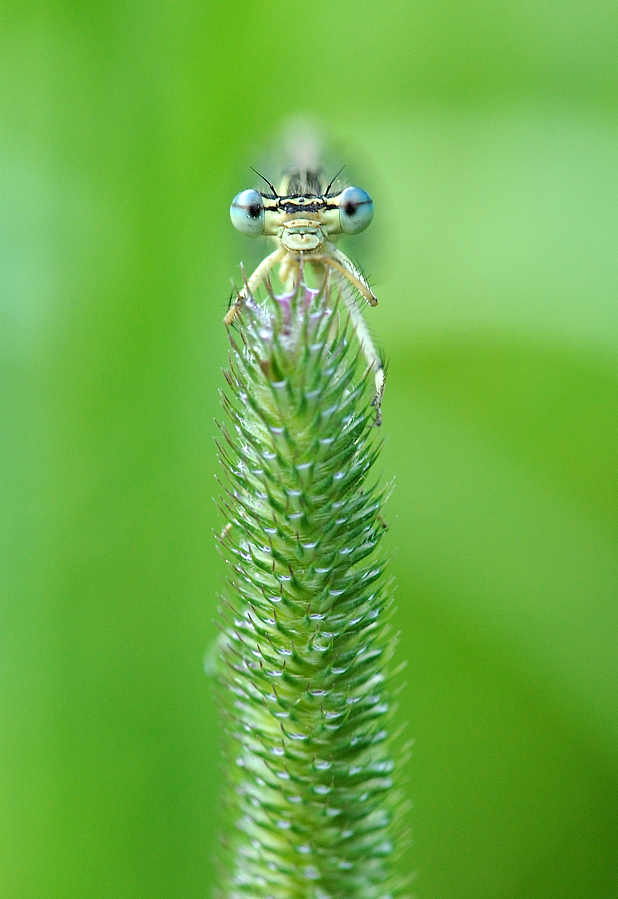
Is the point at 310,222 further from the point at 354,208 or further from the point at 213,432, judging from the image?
the point at 213,432

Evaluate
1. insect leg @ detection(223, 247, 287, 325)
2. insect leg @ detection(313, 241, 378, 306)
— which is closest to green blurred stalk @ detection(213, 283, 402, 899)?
insect leg @ detection(223, 247, 287, 325)

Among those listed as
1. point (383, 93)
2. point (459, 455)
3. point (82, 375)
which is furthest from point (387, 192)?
point (82, 375)

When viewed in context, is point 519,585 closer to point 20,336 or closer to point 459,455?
point 459,455

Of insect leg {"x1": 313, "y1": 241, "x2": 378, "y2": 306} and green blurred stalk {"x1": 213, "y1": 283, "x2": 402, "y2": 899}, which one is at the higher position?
insect leg {"x1": 313, "y1": 241, "x2": 378, "y2": 306}

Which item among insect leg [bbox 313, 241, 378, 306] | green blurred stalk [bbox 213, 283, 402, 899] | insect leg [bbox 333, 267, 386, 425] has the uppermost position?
insect leg [bbox 313, 241, 378, 306]

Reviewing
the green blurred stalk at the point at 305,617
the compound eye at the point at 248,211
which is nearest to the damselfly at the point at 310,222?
the compound eye at the point at 248,211

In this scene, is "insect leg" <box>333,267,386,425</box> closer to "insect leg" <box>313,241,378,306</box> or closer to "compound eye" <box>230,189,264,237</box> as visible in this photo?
"insect leg" <box>313,241,378,306</box>

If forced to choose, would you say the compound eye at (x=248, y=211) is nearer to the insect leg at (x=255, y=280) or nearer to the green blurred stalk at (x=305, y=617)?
the insect leg at (x=255, y=280)
